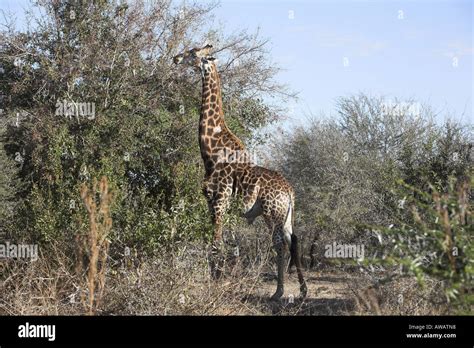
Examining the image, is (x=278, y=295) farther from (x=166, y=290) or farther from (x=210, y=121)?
(x=210, y=121)

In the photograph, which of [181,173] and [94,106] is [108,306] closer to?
[181,173]

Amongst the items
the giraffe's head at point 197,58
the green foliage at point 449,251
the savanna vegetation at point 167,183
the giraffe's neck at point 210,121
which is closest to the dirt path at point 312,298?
the savanna vegetation at point 167,183

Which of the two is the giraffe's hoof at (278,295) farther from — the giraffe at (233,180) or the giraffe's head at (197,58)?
the giraffe's head at (197,58)

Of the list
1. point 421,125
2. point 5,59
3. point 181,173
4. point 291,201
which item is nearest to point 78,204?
point 181,173

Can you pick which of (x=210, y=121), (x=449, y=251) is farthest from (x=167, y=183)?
(x=449, y=251)

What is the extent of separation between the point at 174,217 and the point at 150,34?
18.8 ft

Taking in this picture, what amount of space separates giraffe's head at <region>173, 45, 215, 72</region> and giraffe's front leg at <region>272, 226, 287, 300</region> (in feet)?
8.90

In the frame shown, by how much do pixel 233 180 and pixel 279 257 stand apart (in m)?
1.33

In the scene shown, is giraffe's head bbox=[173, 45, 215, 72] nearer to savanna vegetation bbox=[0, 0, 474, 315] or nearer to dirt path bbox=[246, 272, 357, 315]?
savanna vegetation bbox=[0, 0, 474, 315]

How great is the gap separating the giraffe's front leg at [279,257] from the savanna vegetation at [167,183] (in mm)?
169

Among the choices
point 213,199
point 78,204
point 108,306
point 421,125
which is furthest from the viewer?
point 421,125

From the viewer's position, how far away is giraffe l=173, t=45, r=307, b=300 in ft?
38.1

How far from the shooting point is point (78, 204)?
10.7m

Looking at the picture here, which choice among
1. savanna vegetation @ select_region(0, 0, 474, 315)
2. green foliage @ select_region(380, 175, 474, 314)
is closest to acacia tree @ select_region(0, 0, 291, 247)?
savanna vegetation @ select_region(0, 0, 474, 315)
